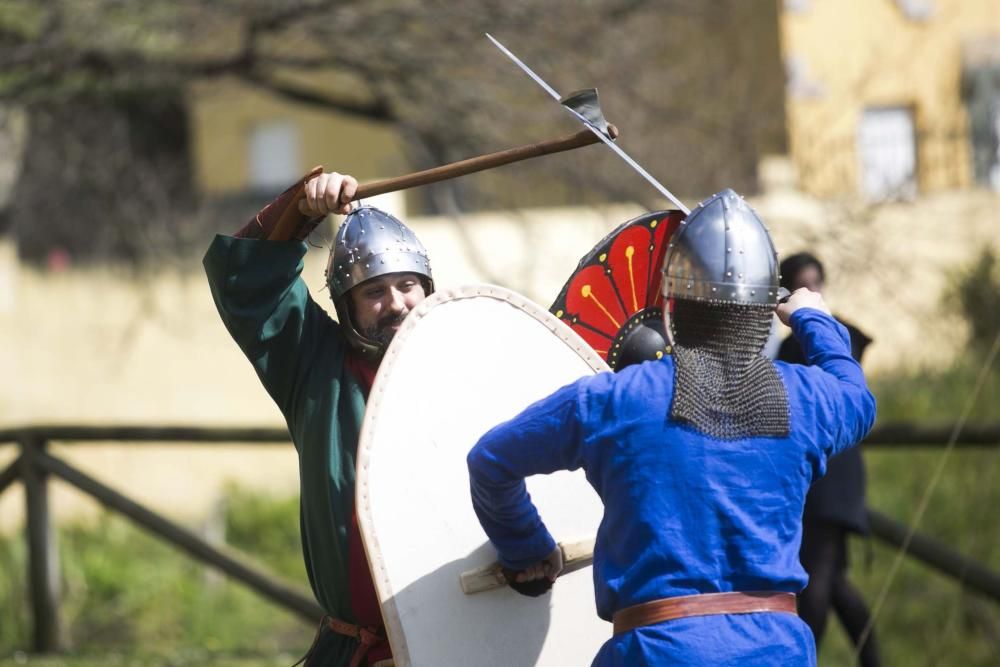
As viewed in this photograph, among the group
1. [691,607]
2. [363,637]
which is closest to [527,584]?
[363,637]

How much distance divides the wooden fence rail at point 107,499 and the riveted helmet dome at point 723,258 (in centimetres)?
311

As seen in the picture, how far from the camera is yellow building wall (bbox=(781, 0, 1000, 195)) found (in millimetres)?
10273

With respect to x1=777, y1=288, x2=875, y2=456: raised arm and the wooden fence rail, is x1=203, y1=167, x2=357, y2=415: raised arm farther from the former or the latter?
the wooden fence rail

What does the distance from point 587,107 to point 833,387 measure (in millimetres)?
707

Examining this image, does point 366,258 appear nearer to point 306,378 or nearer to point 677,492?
point 306,378

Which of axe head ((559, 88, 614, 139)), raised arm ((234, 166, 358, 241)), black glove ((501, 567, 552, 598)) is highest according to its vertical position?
axe head ((559, 88, 614, 139))

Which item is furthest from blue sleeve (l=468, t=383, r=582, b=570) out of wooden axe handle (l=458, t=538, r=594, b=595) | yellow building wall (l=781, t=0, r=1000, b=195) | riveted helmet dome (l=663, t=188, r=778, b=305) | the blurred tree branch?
yellow building wall (l=781, t=0, r=1000, b=195)

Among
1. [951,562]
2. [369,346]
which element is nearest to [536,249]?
[951,562]

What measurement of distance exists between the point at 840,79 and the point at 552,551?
967 cm

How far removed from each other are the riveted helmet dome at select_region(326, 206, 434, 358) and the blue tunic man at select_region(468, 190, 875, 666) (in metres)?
0.59

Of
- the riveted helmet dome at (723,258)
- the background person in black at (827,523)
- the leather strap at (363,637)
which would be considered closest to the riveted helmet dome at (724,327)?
the riveted helmet dome at (723,258)

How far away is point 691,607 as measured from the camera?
7.50 ft

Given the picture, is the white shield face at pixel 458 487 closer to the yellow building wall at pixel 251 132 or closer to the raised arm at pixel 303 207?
the raised arm at pixel 303 207

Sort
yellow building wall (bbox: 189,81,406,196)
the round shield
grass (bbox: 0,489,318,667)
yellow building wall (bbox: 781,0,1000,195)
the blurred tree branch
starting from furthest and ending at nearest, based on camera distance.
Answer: yellow building wall (bbox: 189,81,406,196) → yellow building wall (bbox: 781,0,1000,195) → the blurred tree branch → grass (bbox: 0,489,318,667) → the round shield
